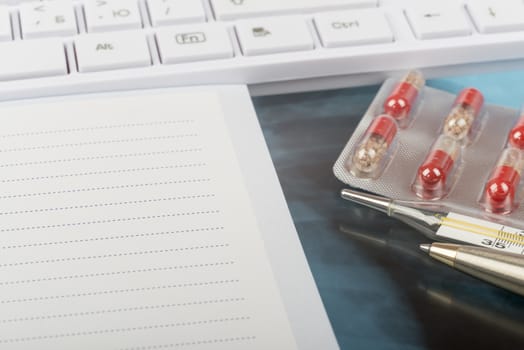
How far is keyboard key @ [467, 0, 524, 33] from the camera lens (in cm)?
57

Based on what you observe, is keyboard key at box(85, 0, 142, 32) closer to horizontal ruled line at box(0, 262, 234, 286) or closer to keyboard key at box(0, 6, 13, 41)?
keyboard key at box(0, 6, 13, 41)

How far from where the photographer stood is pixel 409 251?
18.4 inches

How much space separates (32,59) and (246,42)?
0.14 m

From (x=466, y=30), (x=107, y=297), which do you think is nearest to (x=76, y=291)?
(x=107, y=297)

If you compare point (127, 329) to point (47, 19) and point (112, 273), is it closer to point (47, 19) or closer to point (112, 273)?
point (112, 273)

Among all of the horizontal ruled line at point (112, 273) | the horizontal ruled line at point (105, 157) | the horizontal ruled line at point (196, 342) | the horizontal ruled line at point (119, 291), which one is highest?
the horizontal ruled line at point (105, 157)

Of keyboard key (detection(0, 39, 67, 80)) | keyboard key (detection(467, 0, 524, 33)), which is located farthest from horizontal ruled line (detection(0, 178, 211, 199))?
keyboard key (detection(467, 0, 524, 33))

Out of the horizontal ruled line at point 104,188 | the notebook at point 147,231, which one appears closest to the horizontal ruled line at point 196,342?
the notebook at point 147,231

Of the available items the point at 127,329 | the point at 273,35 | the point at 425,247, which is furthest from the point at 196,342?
the point at 273,35

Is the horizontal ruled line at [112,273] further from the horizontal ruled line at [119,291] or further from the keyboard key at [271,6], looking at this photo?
the keyboard key at [271,6]

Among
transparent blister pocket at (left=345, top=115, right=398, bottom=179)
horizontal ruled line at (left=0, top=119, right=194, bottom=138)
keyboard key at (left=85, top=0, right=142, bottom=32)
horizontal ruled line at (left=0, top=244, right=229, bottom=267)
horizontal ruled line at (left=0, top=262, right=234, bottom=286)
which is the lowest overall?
horizontal ruled line at (left=0, top=262, right=234, bottom=286)

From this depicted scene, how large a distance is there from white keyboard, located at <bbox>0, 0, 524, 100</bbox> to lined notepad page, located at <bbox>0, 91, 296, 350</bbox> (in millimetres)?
21

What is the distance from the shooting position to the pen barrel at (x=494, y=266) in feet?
1.40

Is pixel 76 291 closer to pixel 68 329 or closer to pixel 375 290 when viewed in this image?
pixel 68 329
